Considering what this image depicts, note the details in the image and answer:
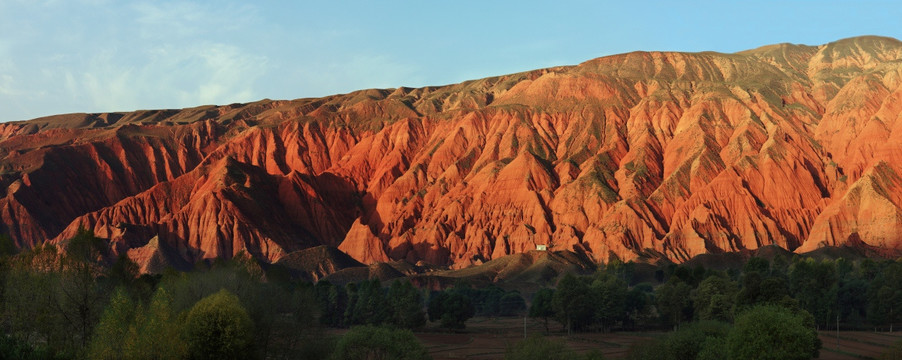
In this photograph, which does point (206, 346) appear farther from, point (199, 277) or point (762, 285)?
point (762, 285)

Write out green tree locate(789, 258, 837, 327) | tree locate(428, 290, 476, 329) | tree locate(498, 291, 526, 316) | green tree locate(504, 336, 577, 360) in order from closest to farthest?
green tree locate(504, 336, 577, 360), green tree locate(789, 258, 837, 327), tree locate(428, 290, 476, 329), tree locate(498, 291, 526, 316)

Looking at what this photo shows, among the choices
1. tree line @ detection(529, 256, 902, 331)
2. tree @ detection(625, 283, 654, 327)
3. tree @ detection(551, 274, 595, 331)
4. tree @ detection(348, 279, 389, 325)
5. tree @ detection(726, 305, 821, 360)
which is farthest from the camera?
tree @ detection(625, 283, 654, 327)

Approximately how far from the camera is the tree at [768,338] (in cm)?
6009

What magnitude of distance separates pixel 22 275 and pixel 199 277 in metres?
17.6

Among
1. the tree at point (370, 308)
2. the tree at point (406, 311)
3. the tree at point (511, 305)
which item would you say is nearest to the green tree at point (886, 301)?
the tree at point (406, 311)

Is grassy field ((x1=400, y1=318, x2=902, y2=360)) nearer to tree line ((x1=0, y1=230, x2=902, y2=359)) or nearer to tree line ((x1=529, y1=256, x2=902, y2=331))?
tree line ((x1=529, y1=256, x2=902, y2=331))

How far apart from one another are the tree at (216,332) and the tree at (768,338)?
30.8 m

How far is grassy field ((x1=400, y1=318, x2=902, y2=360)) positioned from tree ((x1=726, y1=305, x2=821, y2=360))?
17.5 m

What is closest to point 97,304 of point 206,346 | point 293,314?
point 206,346

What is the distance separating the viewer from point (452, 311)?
12475 cm

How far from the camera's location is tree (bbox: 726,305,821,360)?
197 feet

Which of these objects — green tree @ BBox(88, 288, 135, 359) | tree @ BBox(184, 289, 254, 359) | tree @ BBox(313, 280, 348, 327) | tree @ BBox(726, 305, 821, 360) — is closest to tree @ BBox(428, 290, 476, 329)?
tree @ BBox(313, 280, 348, 327)

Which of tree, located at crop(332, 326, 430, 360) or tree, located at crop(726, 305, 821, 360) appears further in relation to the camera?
tree, located at crop(332, 326, 430, 360)

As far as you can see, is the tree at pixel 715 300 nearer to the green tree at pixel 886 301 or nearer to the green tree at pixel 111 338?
the green tree at pixel 886 301
